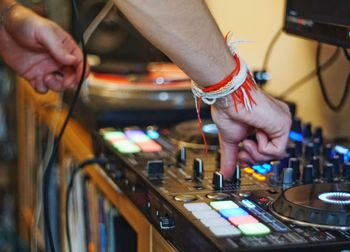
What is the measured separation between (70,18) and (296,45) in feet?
2.70

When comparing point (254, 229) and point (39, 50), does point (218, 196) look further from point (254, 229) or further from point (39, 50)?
point (39, 50)

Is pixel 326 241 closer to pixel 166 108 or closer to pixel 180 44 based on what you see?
pixel 180 44

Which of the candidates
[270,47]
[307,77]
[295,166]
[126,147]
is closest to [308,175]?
[295,166]

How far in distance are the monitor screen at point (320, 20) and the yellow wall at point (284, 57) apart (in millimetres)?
132

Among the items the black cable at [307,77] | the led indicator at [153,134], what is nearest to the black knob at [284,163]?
the led indicator at [153,134]

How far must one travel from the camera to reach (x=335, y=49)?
1.50 metres

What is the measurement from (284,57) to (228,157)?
0.67m

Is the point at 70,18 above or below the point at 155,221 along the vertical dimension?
above

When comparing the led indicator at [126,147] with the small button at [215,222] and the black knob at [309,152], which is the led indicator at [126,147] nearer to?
the black knob at [309,152]

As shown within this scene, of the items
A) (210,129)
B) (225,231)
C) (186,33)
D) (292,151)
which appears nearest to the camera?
(225,231)

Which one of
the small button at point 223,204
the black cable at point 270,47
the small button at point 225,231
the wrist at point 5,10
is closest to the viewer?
the small button at point 225,231

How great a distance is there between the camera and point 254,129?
108 centimetres

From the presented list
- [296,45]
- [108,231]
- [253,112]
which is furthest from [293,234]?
[296,45]

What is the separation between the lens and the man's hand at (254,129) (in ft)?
3.34
